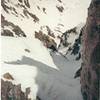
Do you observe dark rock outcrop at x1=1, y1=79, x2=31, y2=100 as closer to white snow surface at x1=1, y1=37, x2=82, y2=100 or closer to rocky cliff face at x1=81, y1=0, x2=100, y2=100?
white snow surface at x1=1, y1=37, x2=82, y2=100

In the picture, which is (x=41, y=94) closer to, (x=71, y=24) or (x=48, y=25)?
(x=48, y=25)

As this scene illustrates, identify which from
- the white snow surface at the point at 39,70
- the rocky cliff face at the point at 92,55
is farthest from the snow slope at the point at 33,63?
the rocky cliff face at the point at 92,55

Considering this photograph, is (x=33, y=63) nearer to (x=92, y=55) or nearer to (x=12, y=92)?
(x=12, y=92)

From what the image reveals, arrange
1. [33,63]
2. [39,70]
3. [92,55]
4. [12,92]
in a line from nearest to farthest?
[92,55]
[12,92]
[39,70]
[33,63]

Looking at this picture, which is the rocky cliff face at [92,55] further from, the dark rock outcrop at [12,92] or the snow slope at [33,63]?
the dark rock outcrop at [12,92]

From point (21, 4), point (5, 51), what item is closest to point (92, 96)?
point (5, 51)

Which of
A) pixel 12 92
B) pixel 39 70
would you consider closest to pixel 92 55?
pixel 12 92

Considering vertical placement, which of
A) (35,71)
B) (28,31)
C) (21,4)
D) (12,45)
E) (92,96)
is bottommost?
(92,96)
